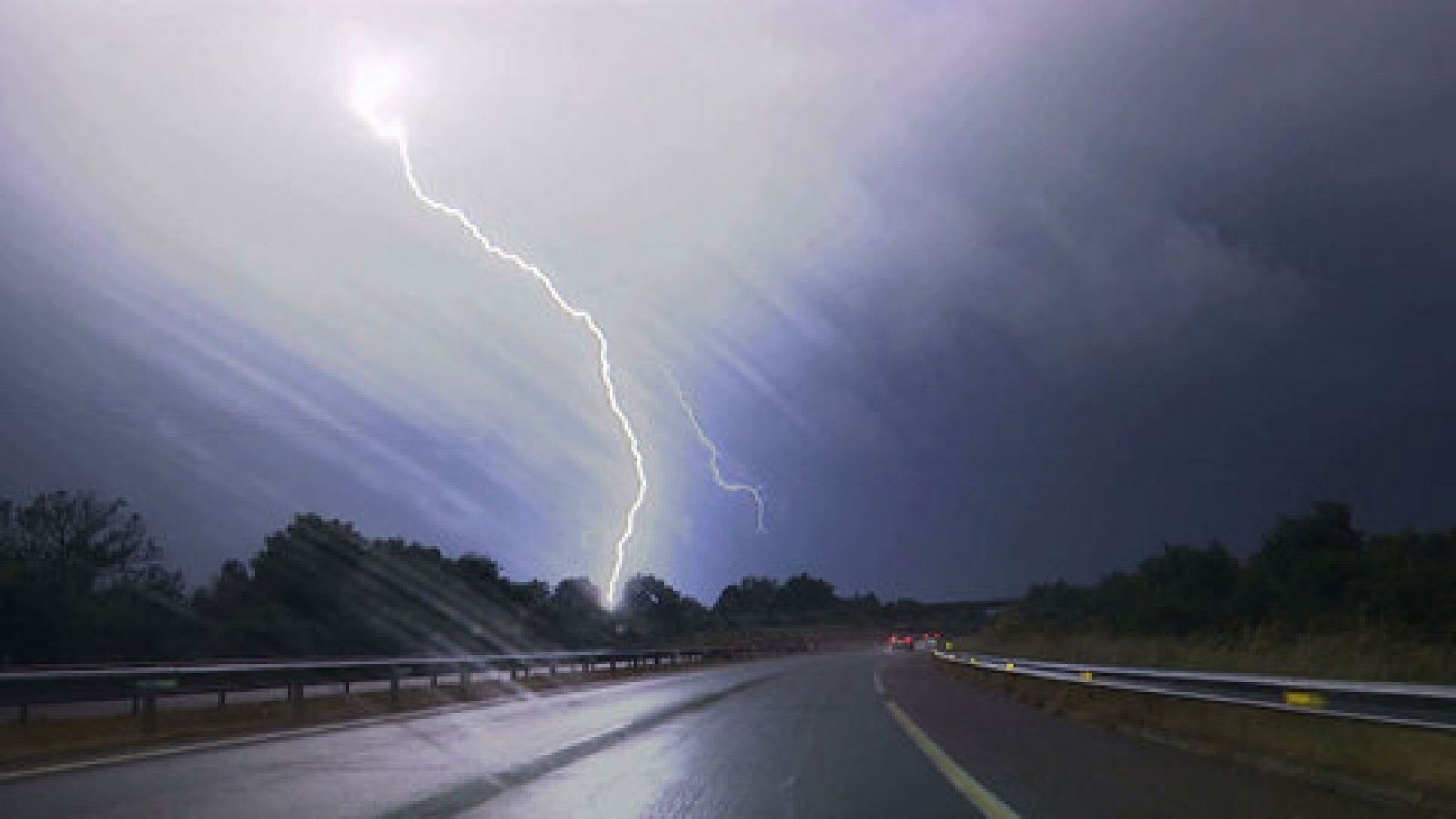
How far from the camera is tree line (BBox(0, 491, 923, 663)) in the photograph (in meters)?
43.0

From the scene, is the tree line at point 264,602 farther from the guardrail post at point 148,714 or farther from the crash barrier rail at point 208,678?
the guardrail post at point 148,714

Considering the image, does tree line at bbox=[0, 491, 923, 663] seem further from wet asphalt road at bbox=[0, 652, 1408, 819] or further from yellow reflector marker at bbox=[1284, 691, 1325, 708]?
yellow reflector marker at bbox=[1284, 691, 1325, 708]

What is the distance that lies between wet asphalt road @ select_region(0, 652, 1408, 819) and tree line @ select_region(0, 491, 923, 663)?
26.0m

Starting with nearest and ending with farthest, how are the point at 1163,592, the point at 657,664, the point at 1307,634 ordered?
the point at 1307,634
the point at 657,664
the point at 1163,592

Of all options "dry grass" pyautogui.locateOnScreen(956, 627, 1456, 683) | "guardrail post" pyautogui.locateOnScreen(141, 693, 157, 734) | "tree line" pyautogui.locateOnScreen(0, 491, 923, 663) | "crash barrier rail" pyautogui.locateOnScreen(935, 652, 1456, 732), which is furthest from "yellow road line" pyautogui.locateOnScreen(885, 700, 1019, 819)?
"tree line" pyautogui.locateOnScreen(0, 491, 923, 663)

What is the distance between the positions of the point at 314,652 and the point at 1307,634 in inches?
1753

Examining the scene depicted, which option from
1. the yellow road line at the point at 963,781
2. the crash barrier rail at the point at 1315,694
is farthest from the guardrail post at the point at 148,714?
the crash barrier rail at the point at 1315,694

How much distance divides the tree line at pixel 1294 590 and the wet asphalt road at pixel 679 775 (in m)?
7.83

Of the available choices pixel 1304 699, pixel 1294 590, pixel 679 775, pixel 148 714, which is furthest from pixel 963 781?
pixel 1294 590

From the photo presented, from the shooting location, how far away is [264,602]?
59938 millimetres

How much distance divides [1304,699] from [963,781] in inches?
133

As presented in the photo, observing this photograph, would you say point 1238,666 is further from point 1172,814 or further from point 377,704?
point 377,704

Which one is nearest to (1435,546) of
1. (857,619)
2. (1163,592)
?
(1163,592)

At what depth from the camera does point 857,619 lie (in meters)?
196
